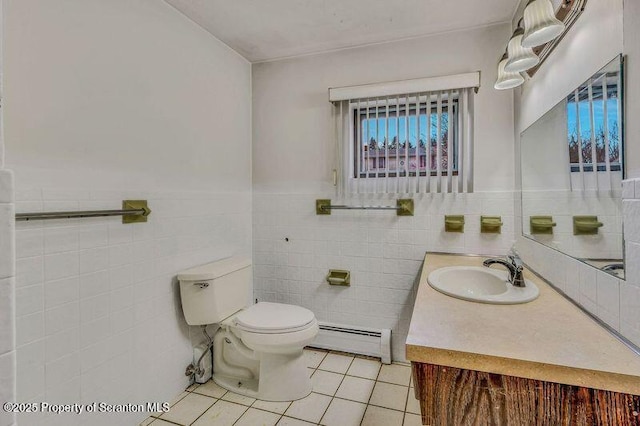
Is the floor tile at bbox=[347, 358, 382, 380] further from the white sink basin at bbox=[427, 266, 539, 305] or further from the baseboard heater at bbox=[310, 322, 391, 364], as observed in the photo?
the white sink basin at bbox=[427, 266, 539, 305]

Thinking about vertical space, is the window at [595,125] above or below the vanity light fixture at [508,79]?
below

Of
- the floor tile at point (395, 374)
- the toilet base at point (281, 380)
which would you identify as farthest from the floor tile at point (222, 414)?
the floor tile at point (395, 374)

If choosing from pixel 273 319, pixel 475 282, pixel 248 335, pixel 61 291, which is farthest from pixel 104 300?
pixel 475 282

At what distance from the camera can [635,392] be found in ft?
2.28

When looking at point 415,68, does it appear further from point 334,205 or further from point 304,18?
point 334,205

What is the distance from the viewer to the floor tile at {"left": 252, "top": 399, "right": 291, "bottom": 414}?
172cm

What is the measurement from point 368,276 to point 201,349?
3.95ft

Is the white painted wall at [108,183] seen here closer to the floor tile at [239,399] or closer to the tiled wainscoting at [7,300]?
the floor tile at [239,399]

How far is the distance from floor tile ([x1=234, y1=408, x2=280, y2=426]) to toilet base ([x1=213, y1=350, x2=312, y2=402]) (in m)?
0.11

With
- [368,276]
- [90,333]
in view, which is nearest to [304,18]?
[368,276]

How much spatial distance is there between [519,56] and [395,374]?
1887 mm

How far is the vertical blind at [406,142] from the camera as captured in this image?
2064 millimetres

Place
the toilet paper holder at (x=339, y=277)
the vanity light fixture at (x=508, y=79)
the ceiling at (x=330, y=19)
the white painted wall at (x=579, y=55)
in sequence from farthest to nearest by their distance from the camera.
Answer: the toilet paper holder at (x=339, y=277) < the ceiling at (x=330, y=19) < the vanity light fixture at (x=508, y=79) < the white painted wall at (x=579, y=55)

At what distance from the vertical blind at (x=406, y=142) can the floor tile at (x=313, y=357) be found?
119 centimetres
